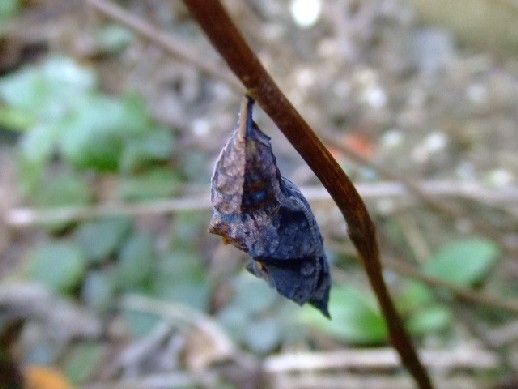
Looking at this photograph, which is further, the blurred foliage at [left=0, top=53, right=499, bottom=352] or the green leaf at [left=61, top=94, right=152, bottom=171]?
the green leaf at [left=61, top=94, right=152, bottom=171]

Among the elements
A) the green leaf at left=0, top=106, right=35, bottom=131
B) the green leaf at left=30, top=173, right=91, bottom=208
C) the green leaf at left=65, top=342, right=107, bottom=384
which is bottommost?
the green leaf at left=65, top=342, right=107, bottom=384

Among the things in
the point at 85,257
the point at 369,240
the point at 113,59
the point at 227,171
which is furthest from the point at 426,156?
the point at 227,171

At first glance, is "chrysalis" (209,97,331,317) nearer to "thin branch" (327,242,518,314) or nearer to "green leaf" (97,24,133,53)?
"thin branch" (327,242,518,314)

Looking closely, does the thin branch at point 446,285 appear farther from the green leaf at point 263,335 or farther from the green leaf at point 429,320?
the green leaf at point 263,335

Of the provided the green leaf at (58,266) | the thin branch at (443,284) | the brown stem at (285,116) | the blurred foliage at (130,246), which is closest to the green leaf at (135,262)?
the blurred foliage at (130,246)

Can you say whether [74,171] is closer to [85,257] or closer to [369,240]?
[85,257]

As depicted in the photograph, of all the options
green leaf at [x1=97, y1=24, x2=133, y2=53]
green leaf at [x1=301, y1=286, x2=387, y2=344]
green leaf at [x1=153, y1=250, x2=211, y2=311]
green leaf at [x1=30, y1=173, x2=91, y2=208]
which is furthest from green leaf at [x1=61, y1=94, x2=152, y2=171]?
green leaf at [x1=301, y1=286, x2=387, y2=344]

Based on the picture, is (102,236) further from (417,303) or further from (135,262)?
(417,303)
